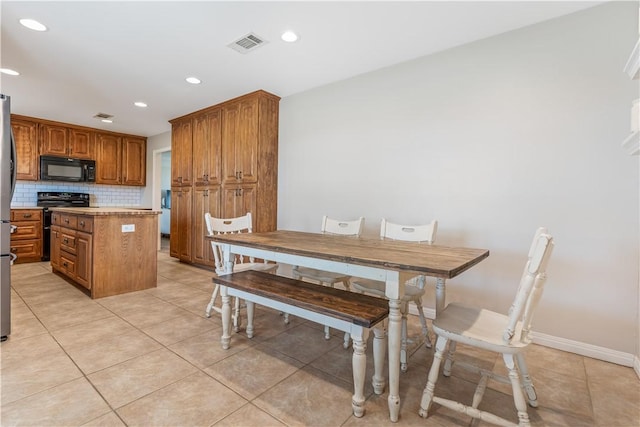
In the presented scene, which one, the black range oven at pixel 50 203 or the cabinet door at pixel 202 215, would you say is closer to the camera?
the cabinet door at pixel 202 215

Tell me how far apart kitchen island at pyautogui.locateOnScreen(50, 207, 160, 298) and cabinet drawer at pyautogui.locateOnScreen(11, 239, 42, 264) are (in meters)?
Result: 1.82

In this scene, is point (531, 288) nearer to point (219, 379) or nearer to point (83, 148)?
point (219, 379)

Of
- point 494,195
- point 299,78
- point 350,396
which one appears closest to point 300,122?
point 299,78

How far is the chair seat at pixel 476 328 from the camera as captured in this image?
4.09 feet

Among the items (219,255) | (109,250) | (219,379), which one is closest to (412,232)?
(219,379)

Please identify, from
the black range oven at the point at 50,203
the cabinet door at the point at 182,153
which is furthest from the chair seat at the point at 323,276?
the black range oven at the point at 50,203

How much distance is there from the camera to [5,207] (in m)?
2.02

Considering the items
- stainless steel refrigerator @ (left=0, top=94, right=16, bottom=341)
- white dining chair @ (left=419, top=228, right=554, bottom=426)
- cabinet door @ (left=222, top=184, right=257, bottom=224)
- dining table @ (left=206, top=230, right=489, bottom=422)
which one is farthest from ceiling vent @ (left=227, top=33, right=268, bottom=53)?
white dining chair @ (left=419, top=228, right=554, bottom=426)

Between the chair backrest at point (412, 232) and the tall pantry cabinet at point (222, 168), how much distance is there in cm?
190

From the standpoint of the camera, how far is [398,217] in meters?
2.86

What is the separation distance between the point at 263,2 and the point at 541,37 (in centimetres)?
204

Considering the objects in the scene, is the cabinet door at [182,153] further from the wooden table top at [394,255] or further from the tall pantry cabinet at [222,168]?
the wooden table top at [394,255]

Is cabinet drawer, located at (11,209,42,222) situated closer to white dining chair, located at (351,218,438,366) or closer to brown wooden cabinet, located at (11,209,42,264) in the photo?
brown wooden cabinet, located at (11,209,42,264)

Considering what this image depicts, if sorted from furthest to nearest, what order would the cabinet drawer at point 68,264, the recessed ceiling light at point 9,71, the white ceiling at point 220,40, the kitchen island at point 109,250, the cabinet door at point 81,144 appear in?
the cabinet door at point 81,144 → the cabinet drawer at point 68,264 → the recessed ceiling light at point 9,71 → the kitchen island at point 109,250 → the white ceiling at point 220,40
